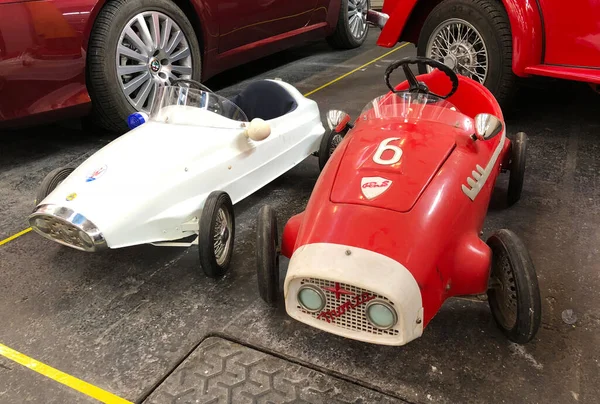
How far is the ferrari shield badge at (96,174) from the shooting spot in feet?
7.17

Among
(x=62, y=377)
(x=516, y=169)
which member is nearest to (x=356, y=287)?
(x=62, y=377)

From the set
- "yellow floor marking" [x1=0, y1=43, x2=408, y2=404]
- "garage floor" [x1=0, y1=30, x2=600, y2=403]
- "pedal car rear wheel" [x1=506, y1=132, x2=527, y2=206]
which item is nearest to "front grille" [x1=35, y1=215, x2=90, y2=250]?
"garage floor" [x1=0, y1=30, x2=600, y2=403]

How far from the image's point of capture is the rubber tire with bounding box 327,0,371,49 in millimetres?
5771

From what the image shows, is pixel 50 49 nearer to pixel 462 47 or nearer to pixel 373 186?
pixel 373 186

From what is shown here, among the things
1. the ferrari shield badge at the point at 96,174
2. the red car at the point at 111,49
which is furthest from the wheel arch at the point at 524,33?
the ferrari shield badge at the point at 96,174

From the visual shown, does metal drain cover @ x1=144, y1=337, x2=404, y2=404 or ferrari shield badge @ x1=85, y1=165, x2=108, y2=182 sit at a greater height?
ferrari shield badge @ x1=85, y1=165, x2=108, y2=182

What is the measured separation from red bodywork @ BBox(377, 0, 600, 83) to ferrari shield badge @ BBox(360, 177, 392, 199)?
1954 millimetres

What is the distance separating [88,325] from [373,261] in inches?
45.7

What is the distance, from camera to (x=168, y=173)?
7.38 ft

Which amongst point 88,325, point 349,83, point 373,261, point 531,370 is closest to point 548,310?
point 531,370

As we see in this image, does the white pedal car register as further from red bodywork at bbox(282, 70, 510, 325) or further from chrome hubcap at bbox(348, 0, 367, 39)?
chrome hubcap at bbox(348, 0, 367, 39)

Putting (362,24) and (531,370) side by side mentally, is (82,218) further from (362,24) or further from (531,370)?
(362,24)

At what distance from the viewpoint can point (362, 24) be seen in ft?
20.3

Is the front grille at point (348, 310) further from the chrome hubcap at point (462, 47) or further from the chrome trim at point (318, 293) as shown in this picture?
the chrome hubcap at point (462, 47)
